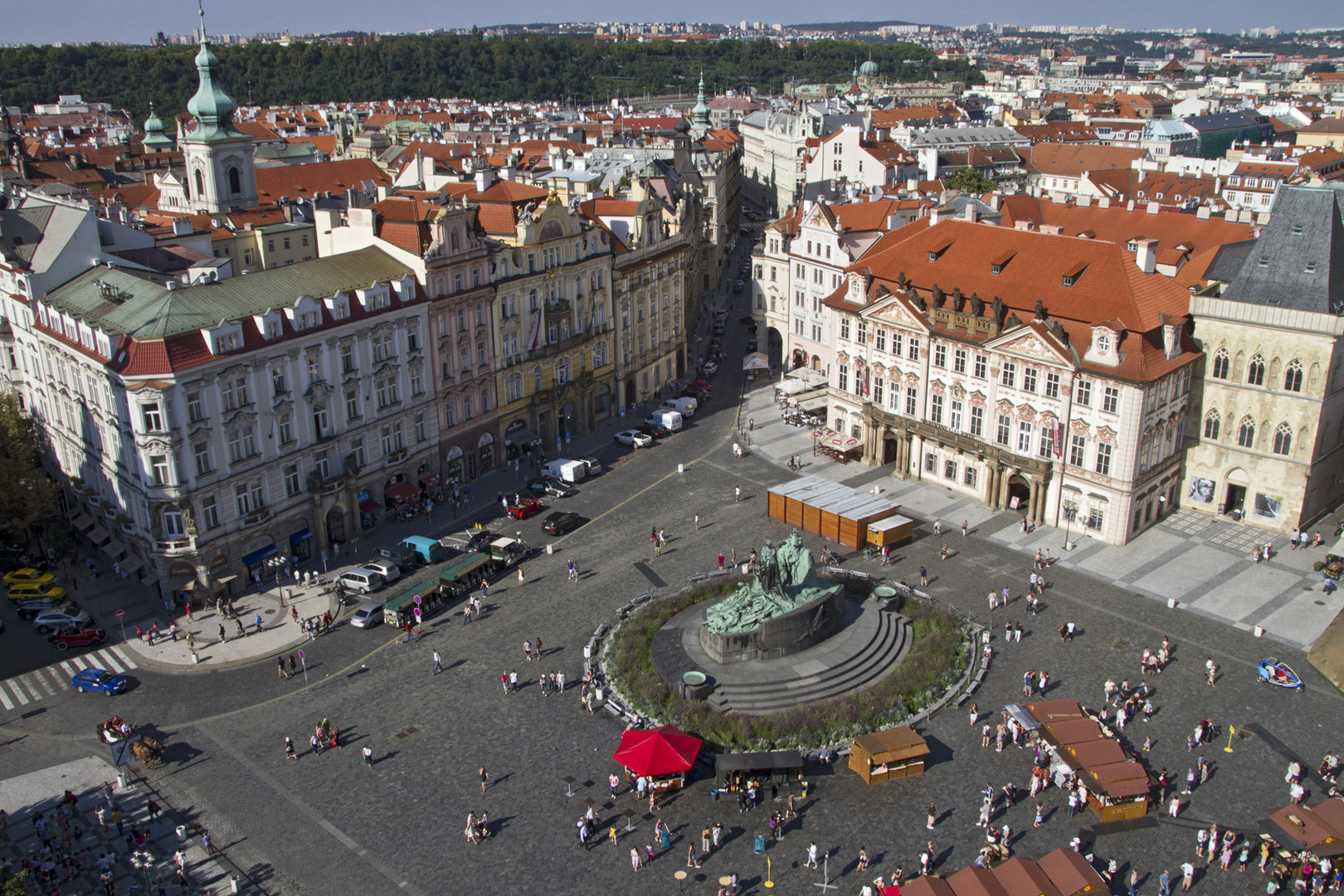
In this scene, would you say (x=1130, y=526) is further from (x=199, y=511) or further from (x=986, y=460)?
(x=199, y=511)

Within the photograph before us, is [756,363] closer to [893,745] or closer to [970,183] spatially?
[970,183]

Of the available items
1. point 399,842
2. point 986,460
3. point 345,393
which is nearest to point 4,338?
point 345,393

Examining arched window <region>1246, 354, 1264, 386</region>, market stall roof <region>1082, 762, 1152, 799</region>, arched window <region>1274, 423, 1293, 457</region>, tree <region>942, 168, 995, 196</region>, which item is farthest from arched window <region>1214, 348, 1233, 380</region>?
tree <region>942, 168, 995, 196</region>

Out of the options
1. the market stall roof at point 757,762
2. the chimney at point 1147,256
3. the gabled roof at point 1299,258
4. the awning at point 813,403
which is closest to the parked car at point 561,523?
the awning at point 813,403

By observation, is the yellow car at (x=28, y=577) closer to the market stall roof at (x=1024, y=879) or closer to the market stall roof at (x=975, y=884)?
the market stall roof at (x=975, y=884)

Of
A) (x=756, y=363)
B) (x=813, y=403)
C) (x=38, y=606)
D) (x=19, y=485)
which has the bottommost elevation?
(x=38, y=606)

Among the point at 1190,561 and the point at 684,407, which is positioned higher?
the point at 684,407

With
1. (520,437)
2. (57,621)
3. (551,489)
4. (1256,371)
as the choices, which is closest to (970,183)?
(1256,371)
